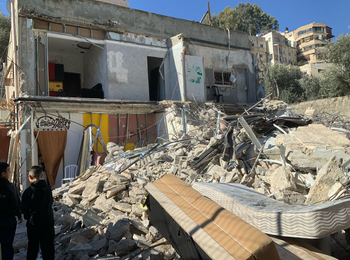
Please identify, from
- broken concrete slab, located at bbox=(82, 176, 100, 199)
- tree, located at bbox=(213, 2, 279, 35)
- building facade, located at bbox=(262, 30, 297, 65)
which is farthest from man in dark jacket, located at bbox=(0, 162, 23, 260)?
building facade, located at bbox=(262, 30, 297, 65)

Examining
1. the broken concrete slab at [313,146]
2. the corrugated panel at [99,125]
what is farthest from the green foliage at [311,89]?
the broken concrete slab at [313,146]

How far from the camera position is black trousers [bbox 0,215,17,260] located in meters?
3.38

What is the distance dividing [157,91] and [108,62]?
345 cm

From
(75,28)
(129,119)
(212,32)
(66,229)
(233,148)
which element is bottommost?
(66,229)

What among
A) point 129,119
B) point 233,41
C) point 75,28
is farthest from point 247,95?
point 75,28

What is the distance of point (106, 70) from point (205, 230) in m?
10.6

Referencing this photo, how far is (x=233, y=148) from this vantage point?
20.0 feet

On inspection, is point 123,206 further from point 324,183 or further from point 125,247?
point 324,183

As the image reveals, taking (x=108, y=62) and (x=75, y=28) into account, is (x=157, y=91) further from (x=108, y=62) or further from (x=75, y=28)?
(x=75, y=28)

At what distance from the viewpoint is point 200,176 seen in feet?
19.8

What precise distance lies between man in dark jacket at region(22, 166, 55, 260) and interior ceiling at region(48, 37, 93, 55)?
9.90 metres

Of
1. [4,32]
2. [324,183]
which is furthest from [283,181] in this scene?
[4,32]

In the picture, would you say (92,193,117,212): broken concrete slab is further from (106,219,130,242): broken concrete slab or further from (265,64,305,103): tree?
(265,64,305,103): tree

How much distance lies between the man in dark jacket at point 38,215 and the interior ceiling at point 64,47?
9.90 m
